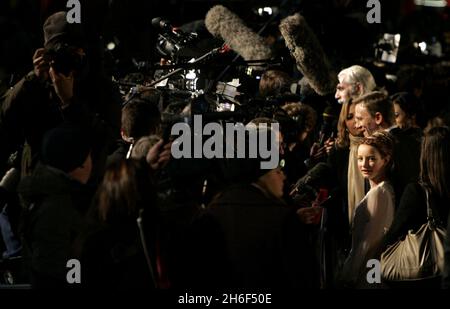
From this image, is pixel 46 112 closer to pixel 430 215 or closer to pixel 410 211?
pixel 410 211

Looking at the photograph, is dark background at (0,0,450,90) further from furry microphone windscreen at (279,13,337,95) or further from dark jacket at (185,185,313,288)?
dark jacket at (185,185,313,288)

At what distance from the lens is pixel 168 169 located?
185 inches

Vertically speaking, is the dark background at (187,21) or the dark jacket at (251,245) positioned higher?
the dark background at (187,21)

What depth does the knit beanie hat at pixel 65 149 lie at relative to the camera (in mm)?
4617

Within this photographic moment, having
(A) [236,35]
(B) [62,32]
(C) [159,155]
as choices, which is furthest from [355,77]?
(C) [159,155]

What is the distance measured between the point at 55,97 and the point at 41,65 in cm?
21

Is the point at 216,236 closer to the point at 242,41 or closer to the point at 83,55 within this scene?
the point at 83,55

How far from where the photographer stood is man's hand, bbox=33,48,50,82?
5359mm

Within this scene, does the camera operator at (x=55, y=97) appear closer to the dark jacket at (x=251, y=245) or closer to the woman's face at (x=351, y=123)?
the dark jacket at (x=251, y=245)

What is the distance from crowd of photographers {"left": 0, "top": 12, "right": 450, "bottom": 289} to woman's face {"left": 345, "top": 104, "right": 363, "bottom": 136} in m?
0.01

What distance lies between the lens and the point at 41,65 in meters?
5.38

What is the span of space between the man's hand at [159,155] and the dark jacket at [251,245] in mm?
553

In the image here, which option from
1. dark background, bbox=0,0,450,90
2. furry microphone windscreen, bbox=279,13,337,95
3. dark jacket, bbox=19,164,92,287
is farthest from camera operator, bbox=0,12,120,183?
furry microphone windscreen, bbox=279,13,337,95

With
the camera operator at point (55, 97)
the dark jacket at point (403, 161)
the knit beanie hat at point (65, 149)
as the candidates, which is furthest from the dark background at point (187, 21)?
the dark jacket at point (403, 161)
